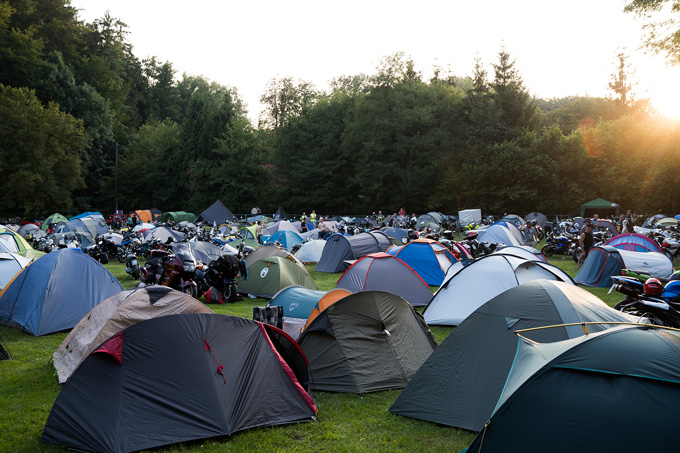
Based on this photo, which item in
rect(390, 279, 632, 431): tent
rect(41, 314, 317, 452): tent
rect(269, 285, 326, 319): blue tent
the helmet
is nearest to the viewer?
rect(41, 314, 317, 452): tent

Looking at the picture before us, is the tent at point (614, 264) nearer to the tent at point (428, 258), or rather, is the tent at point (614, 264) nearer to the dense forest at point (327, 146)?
the tent at point (428, 258)

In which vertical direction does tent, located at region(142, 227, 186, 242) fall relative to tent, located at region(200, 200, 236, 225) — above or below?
above

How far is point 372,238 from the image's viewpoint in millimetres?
17344

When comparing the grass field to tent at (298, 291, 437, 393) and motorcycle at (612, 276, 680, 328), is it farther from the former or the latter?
motorcycle at (612, 276, 680, 328)

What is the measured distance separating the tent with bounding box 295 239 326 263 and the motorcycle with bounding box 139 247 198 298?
24.5 feet

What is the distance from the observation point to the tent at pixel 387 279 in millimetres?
10688

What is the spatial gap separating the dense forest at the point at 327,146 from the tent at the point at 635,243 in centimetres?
1880

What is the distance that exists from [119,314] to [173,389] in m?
1.64

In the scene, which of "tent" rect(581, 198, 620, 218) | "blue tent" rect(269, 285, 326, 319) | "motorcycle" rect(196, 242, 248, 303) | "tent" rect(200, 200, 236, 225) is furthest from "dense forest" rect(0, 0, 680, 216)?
"blue tent" rect(269, 285, 326, 319)

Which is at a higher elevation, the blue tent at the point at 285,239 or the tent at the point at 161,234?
the tent at the point at 161,234

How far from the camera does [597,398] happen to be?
136 inches

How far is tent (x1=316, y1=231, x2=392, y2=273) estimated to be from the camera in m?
16.7

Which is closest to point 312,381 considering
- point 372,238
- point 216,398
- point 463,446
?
point 216,398

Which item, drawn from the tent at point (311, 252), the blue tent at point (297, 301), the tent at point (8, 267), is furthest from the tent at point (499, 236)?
the tent at point (8, 267)
